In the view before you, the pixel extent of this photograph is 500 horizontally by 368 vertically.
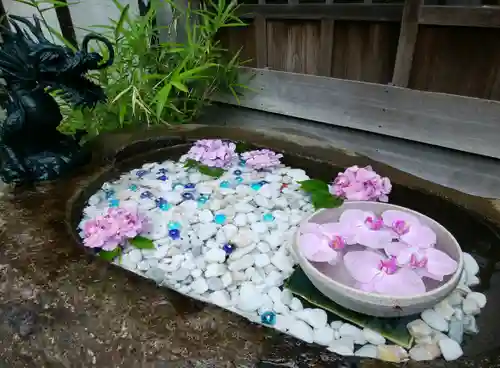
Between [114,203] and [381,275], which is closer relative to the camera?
[381,275]

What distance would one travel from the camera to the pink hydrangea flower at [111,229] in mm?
1347

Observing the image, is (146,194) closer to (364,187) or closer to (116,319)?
(116,319)

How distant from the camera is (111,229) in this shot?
4.46 feet

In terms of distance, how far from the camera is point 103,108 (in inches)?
91.7

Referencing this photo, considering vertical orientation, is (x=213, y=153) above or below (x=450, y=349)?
above

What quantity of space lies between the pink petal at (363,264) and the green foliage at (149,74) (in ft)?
4.54

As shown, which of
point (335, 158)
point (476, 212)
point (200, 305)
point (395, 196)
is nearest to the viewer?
point (200, 305)

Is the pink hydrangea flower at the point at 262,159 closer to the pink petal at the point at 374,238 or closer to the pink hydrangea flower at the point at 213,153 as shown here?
the pink hydrangea flower at the point at 213,153

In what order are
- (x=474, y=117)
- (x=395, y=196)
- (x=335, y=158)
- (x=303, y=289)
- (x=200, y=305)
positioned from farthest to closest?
(x=474, y=117) < (x=335, y=158) < (x=395, y=196) < (x=303, y=289) < (x=200, y=305)

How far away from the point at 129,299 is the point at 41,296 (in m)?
0.26

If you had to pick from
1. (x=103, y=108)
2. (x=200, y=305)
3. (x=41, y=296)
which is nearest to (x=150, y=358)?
(x=200, y=305)

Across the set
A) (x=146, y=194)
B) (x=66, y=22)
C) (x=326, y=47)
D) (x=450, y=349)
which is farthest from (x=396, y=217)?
(x=66, y=22)

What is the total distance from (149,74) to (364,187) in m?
1.55

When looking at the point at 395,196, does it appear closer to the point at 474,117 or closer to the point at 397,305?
the point at 397,305
